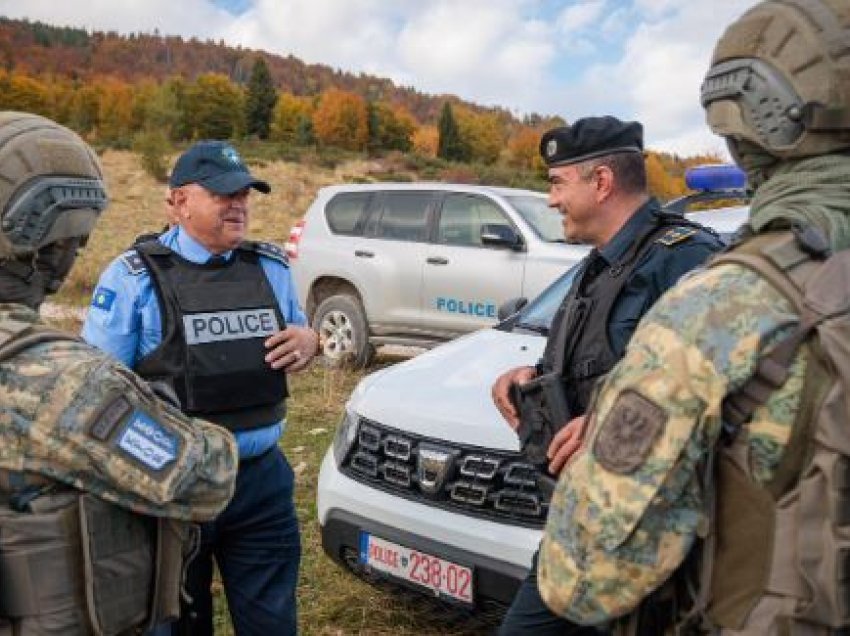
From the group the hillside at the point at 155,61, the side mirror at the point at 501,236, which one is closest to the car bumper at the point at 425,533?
the side mirror at the point at 501,236

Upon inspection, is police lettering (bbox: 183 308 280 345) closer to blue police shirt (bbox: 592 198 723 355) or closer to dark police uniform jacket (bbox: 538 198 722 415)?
dark police uniform jacket (bbox: 538 198 722 415)

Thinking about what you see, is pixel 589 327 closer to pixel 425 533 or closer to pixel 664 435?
pixel 664 435

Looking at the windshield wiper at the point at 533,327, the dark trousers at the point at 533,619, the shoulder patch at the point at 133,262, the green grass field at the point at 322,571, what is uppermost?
the shoulder patch at the point at 133,262

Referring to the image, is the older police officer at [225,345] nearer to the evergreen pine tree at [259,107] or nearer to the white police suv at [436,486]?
the white police suv at [436,486]

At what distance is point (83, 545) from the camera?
147 centimetres

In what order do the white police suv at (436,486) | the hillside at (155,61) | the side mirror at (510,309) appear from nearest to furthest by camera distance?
the white police suv at (436,486) < the side mirror at (510,309) < the hillside at (155,61)

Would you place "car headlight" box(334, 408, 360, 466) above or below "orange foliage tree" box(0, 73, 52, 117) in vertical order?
below

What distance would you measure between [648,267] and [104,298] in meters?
1.54

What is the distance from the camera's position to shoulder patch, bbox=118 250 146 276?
2467mm

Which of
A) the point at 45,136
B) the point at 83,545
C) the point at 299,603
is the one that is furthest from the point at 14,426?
the point at 299,603

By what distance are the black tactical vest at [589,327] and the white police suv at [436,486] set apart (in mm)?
494

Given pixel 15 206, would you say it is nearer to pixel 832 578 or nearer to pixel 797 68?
pixel 797 68

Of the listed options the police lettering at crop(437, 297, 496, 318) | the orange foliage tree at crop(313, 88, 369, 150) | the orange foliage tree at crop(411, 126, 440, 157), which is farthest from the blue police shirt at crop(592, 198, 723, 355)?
the orange foliage tree at crop(411, 126, 440, 157)

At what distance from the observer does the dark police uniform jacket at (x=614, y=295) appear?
2057 mm
